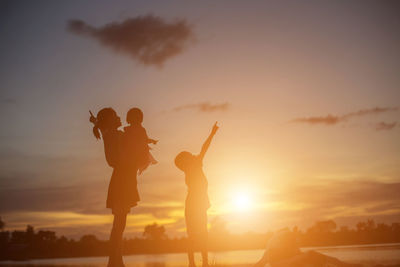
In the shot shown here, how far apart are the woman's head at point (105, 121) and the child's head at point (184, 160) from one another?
1.74 metres

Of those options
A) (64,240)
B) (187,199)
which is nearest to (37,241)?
(64,240)

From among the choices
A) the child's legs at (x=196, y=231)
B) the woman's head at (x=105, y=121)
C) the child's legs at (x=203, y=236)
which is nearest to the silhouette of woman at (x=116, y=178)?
the woman's head at (x=105, y=121)

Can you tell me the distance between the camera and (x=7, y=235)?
277ft

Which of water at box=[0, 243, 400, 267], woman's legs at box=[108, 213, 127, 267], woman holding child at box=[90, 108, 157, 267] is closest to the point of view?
woman's legs at box=[108, 213, 127, 267]

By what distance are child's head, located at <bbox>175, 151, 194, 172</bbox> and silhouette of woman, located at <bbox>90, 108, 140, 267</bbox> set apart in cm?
125

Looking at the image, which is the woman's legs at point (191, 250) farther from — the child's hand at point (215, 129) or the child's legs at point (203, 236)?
the child's hand at point (215, 129)

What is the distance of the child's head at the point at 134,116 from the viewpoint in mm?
8031

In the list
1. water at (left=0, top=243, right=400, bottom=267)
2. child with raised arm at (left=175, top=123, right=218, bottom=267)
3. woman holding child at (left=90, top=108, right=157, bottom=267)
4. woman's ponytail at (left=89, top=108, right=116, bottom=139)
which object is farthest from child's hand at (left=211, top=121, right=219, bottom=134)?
water at (left=0, top=243, right=400, bottom=267)

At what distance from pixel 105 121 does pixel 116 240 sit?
2.58m

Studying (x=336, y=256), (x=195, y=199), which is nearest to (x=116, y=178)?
(x=195, y=199)

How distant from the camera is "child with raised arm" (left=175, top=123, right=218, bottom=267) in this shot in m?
8.29

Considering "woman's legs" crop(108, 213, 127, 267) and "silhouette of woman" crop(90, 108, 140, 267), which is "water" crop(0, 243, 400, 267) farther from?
"silhouette of woman" crop(90, 108, 140, 267)

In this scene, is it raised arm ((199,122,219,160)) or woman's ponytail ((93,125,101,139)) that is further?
raised arm ((199,122,219,160))

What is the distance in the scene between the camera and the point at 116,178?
24.9 ft
